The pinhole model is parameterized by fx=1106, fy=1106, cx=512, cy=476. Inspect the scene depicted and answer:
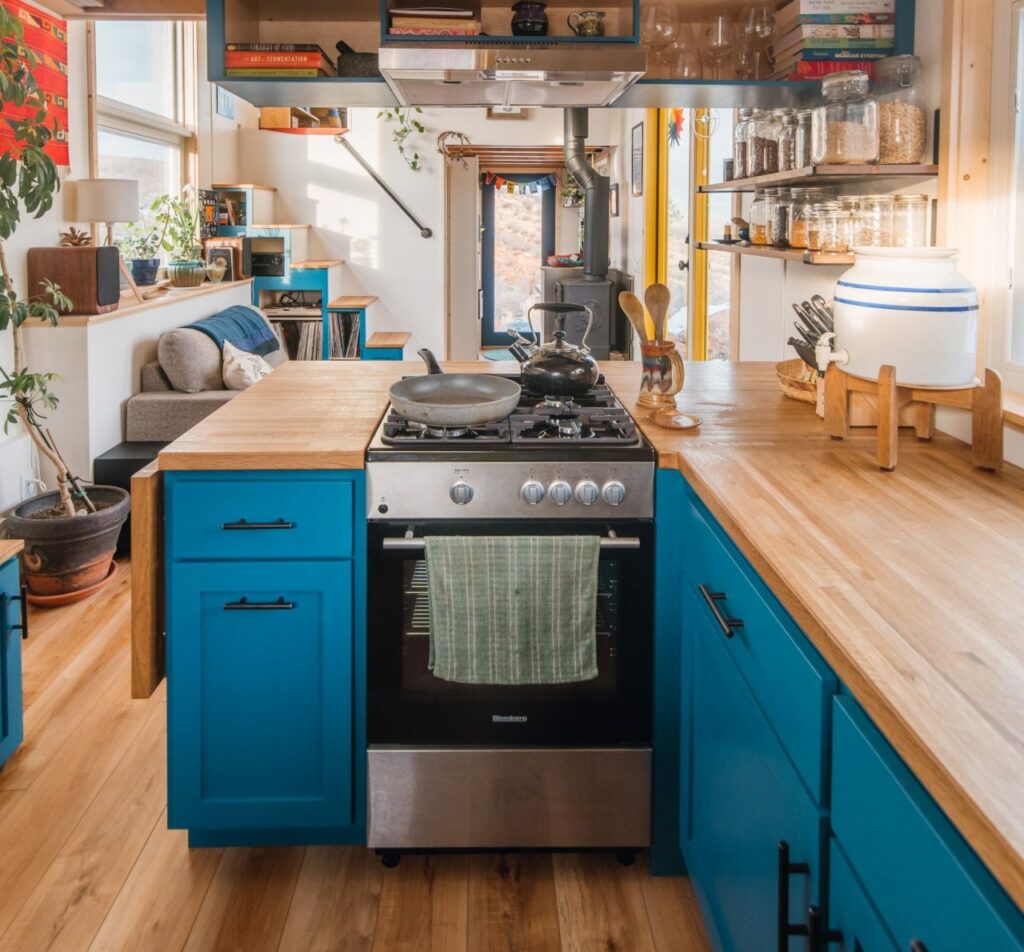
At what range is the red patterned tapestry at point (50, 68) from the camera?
4.24 meters

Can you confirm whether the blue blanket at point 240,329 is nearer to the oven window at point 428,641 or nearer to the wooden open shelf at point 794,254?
the wooden open shelf at point 794,254

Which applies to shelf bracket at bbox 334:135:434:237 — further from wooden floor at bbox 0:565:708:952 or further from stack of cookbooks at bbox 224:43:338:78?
wooden floor at bbox 0:565:708:952

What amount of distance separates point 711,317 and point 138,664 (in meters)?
4.54

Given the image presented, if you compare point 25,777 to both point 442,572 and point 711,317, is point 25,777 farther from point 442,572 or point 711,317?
point 711,317

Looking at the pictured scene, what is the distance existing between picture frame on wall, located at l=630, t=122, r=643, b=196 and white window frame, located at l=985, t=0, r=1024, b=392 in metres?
6.09

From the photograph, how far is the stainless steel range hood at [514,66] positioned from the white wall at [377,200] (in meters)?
6.22

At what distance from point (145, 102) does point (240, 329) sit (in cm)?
160

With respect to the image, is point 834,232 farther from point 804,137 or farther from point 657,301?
point 657,301

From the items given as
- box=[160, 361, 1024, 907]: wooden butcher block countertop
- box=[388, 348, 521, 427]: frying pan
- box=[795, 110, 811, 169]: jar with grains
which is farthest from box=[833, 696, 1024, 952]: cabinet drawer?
box=[795, 110, 811, 169]: jar with grains

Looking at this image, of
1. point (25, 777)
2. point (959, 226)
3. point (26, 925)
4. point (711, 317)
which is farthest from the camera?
point (711, 317)

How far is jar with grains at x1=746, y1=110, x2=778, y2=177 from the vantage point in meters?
3.03

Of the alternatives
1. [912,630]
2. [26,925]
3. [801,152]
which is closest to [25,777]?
[26,925]

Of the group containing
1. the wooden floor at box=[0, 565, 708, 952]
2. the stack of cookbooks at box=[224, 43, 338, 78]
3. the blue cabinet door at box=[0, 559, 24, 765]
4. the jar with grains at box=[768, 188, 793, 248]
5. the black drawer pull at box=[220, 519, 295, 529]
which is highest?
the stack of cookbooks at box=[224, 43, 338, 78]

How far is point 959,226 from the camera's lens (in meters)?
2.25
